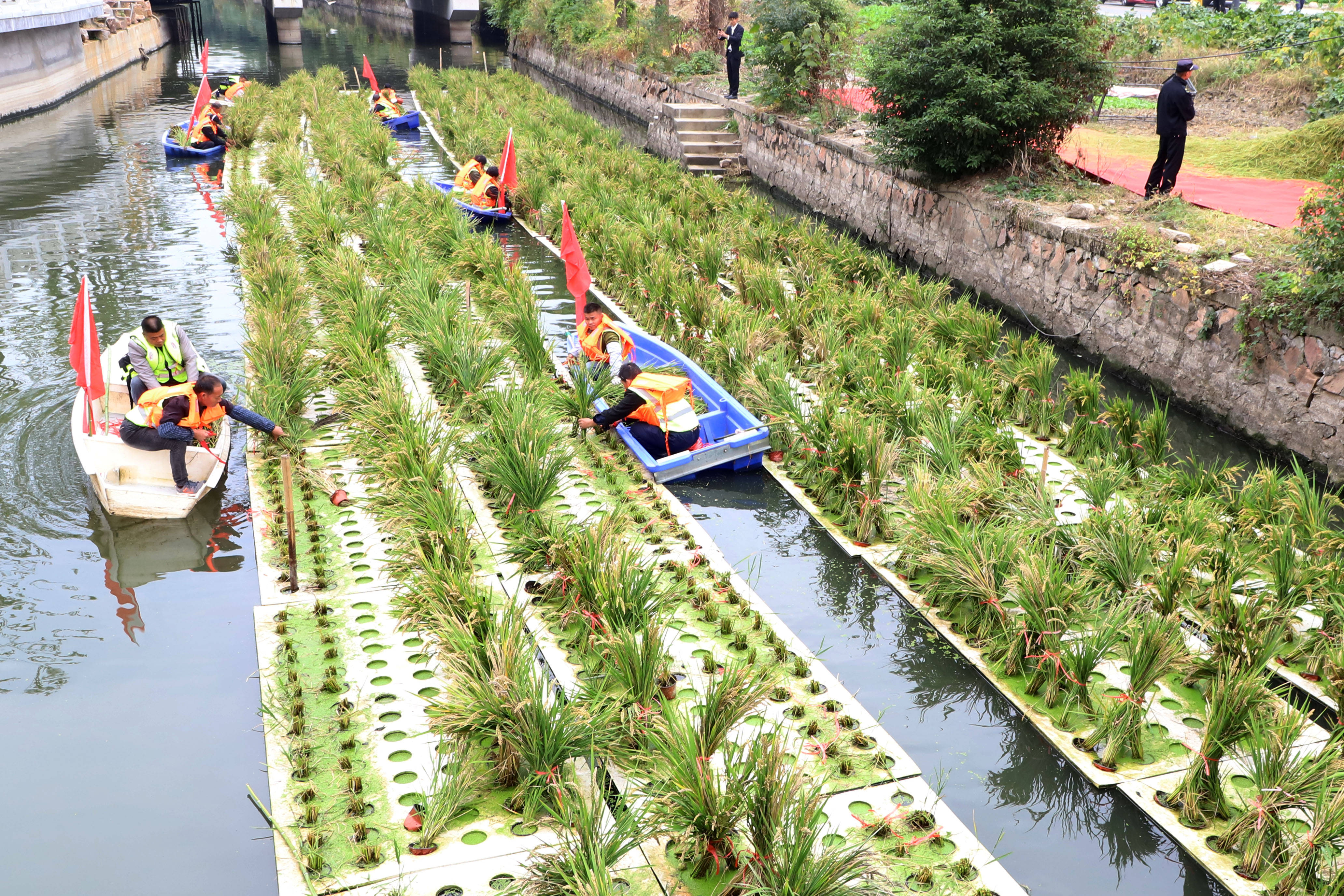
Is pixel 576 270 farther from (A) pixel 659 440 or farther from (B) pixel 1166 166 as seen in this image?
(B) pixel 1166 166

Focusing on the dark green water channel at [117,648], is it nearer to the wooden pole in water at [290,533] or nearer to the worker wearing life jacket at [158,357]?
the wooden pole in water at [290,533]

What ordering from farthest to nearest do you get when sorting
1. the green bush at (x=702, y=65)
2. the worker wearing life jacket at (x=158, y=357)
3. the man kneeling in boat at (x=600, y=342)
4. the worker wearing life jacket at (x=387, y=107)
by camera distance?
the green bush at (x=702, y=65)
the worker wearing life jacket at (x=387, y=107)
the man kneeling in boat at (x=600, y=342)
the worker wearing life jacket at (x=158, y=357)

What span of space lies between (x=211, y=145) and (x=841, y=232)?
13609 mm

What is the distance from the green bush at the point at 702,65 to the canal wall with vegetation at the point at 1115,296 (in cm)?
942

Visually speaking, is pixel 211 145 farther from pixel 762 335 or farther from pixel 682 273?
pixel 762 335

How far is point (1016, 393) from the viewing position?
30.7 feet

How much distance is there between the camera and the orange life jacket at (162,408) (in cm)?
773

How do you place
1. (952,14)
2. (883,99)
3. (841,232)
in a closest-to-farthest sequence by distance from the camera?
1. (952,14)
2. (883,99)
3. (841,232)

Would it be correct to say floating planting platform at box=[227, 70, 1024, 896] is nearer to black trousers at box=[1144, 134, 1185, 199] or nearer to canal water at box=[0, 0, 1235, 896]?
canal water at box=[0, 0, 1235, 896]

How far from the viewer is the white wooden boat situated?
7.67m

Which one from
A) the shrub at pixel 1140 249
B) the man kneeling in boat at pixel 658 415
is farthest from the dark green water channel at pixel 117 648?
the shrub at pixel 1140 249

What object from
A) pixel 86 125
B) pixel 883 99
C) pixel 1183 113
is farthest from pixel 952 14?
pixel 86 125

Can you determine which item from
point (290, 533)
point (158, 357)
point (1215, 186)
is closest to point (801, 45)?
point (1215, 186)

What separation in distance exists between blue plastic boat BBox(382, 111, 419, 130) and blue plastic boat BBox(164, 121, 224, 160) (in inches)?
170
